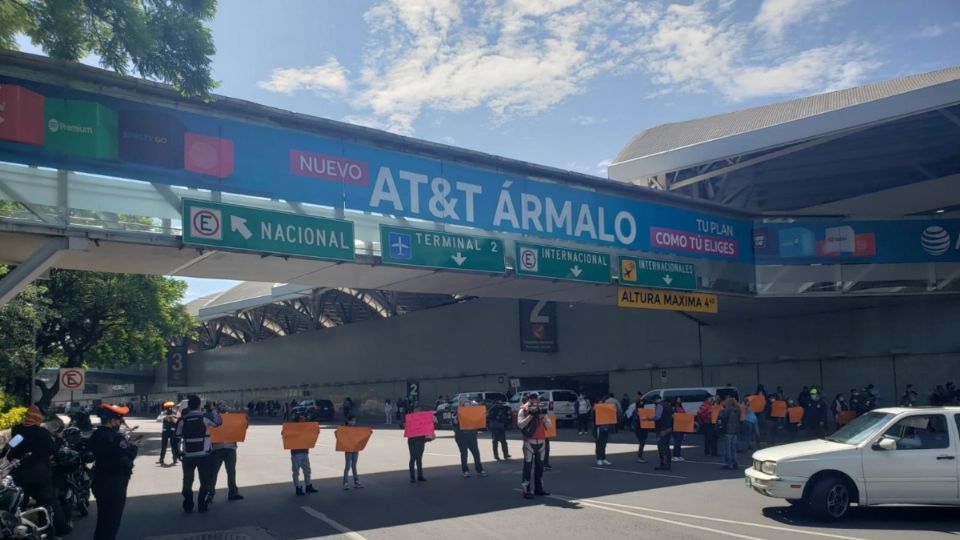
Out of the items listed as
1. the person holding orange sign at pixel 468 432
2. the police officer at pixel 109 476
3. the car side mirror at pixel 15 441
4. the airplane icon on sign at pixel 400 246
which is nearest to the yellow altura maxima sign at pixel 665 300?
the airplane icon on sign at pixel 400 246

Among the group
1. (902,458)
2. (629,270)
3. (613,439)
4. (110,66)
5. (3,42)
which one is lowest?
(613,439)

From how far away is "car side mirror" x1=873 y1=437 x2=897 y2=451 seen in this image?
10.5m

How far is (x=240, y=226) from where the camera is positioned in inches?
624

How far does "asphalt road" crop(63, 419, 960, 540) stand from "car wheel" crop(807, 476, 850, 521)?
0.61 feet

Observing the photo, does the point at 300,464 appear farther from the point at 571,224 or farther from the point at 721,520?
the point at 571,224

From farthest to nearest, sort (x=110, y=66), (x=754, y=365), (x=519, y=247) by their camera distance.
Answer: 1. (x=754, y=365)
2. (x=519, y=247)
3. (x=110, y=66)

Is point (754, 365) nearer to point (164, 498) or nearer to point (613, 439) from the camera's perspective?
point (613, 439)

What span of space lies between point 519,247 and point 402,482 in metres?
6.97

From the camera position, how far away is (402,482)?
636 inches

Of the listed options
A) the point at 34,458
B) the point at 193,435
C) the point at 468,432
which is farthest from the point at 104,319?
the point at 34,458

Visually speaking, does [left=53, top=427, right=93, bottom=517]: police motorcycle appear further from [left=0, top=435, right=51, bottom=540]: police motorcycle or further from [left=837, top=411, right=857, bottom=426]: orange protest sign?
[left=837, top=411, right=857, bottom=426]: orange protest sign

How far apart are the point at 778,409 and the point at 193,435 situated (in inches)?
662

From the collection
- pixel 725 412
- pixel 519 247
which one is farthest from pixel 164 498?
pixel 725 412

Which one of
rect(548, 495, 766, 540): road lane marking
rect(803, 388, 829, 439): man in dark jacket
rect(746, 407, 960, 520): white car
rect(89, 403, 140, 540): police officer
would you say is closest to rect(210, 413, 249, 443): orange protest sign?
rect(89, 403, 140, 540): police officer
